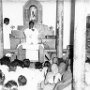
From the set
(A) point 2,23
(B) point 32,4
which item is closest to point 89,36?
(B) point 32,4

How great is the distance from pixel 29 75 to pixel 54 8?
473cm

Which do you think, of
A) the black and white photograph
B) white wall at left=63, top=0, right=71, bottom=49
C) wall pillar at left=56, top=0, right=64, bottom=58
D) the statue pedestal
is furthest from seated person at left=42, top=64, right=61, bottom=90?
white wall at left=63, top=0, right=71, bottom=49

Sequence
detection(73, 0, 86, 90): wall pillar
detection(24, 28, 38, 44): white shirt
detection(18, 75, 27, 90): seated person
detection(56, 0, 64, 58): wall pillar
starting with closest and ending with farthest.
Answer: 1. detection(73, 0, 86, 90): wall pillar
2. detection(18, 75, 27, 90): seated person
3. detection(24, 28, 38, 44): white shirt
4. detection(56, 0, 64, 58): wall pillar

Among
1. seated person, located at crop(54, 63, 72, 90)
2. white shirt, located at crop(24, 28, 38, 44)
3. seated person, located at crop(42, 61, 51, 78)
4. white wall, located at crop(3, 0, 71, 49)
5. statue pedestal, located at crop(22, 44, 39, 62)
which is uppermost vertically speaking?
white wall, located at crop(3, 0, 71, 49)

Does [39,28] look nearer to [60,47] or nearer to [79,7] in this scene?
[60,47]

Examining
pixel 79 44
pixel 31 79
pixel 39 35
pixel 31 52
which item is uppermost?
pixel 39 35

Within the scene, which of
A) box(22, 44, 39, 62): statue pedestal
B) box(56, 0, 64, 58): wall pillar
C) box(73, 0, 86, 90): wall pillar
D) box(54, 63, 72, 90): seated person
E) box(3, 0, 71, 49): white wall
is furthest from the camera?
box(3, 0, 71, 49): white wall

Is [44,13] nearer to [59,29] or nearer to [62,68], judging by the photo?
[59,29]

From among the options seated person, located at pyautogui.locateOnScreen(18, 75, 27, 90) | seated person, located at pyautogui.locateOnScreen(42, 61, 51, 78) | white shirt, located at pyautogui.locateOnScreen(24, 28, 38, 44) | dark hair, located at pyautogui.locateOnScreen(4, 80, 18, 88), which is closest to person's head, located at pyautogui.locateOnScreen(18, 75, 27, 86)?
seated person, located at pyautogui.locateOnScreen(18, 75, 27, 90)

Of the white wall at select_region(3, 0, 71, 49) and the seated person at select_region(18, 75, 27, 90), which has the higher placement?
the white wall at select_region(3, 0, 71, 49)

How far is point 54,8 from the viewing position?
1154 centimetres

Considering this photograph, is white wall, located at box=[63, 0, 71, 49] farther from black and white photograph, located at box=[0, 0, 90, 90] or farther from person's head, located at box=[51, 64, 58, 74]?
person's head, located at box=[51, 64, 58, 74]

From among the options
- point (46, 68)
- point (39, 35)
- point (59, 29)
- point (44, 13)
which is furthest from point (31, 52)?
point (46, 68)

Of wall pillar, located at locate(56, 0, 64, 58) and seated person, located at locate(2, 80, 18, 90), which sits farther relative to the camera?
wall pillar, located at locate(56, 0, 64, 58)
